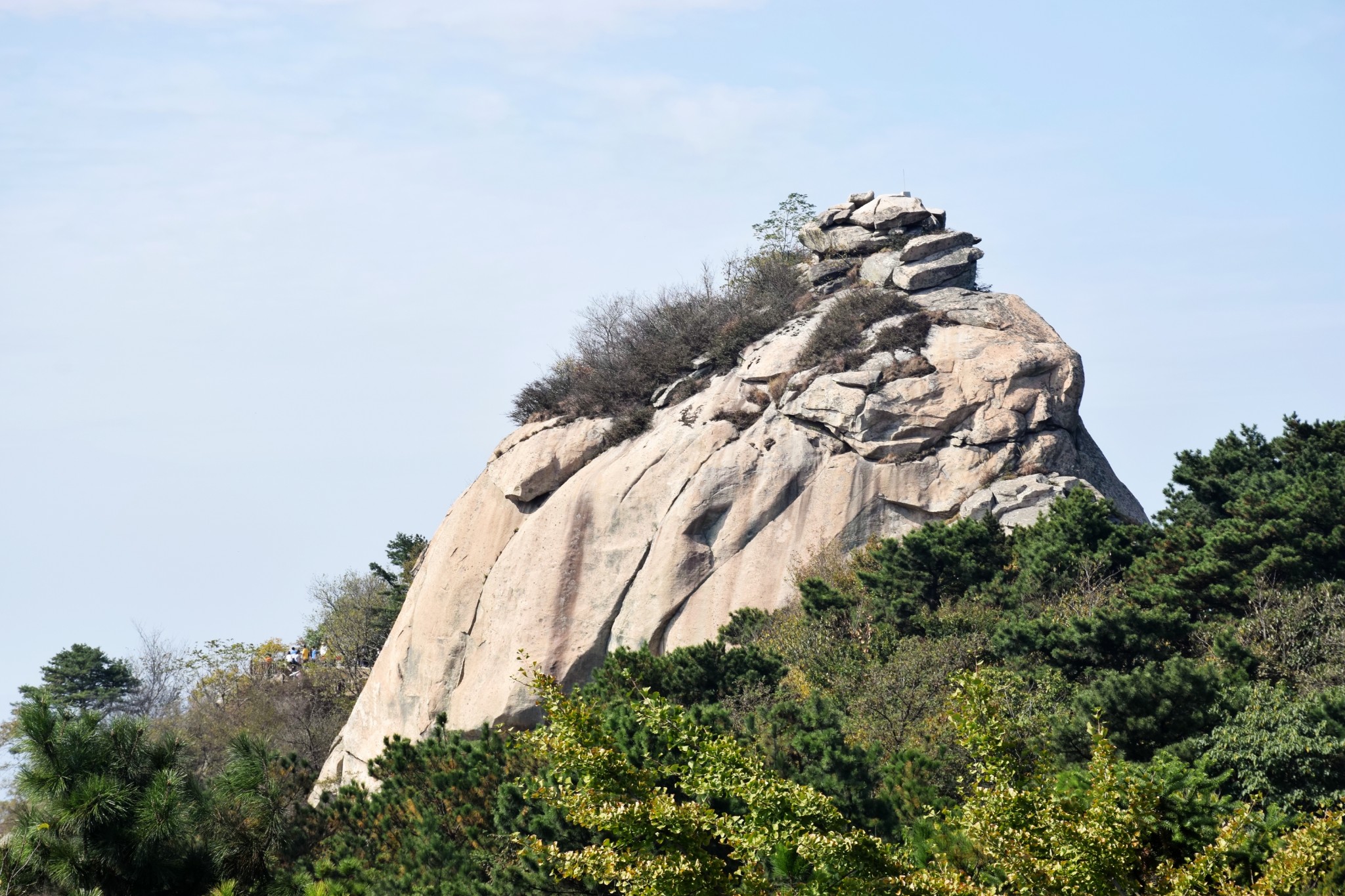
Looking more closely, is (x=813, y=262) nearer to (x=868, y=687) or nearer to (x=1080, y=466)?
(x=1080, y=466)

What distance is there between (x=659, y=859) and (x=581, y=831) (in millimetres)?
3921

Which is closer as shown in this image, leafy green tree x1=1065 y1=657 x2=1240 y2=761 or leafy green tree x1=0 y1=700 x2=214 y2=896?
leafy green tree x1=1065 y1=657 x2=1240 y2=761

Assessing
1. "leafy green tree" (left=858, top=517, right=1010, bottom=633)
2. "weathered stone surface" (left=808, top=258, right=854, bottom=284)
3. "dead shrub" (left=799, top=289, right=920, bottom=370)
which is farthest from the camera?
"weathered stone surface" (left=808, top=258, right=854, bottom=284)


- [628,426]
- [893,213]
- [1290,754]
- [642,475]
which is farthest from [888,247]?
[1290,754]

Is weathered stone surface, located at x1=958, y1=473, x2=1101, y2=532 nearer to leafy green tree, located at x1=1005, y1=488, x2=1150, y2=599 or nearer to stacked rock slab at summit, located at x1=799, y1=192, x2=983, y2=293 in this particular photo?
leafy green tree, located at x1=1005, y1=488, x2=1150, y2=599

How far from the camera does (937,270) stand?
34062 mm

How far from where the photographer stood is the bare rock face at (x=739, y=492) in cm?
2920

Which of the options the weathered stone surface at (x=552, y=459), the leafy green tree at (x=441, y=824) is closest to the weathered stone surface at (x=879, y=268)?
the weathered stone surface at (x=552, y=459)

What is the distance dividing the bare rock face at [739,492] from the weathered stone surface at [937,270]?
5 centimetres

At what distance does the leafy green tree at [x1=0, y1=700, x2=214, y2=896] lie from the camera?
18.3 meters

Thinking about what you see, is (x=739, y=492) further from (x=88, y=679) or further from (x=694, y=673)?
(x=88, y=679)

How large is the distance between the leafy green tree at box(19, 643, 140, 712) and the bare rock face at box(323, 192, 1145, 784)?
873 inches

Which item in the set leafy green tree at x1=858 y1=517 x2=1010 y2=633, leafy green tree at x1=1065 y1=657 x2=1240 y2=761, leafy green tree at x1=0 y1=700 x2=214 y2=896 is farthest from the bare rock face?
leafy green tree at x1=1065 y1=657 x2=1240 y2=761

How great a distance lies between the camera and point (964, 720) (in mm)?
12094
